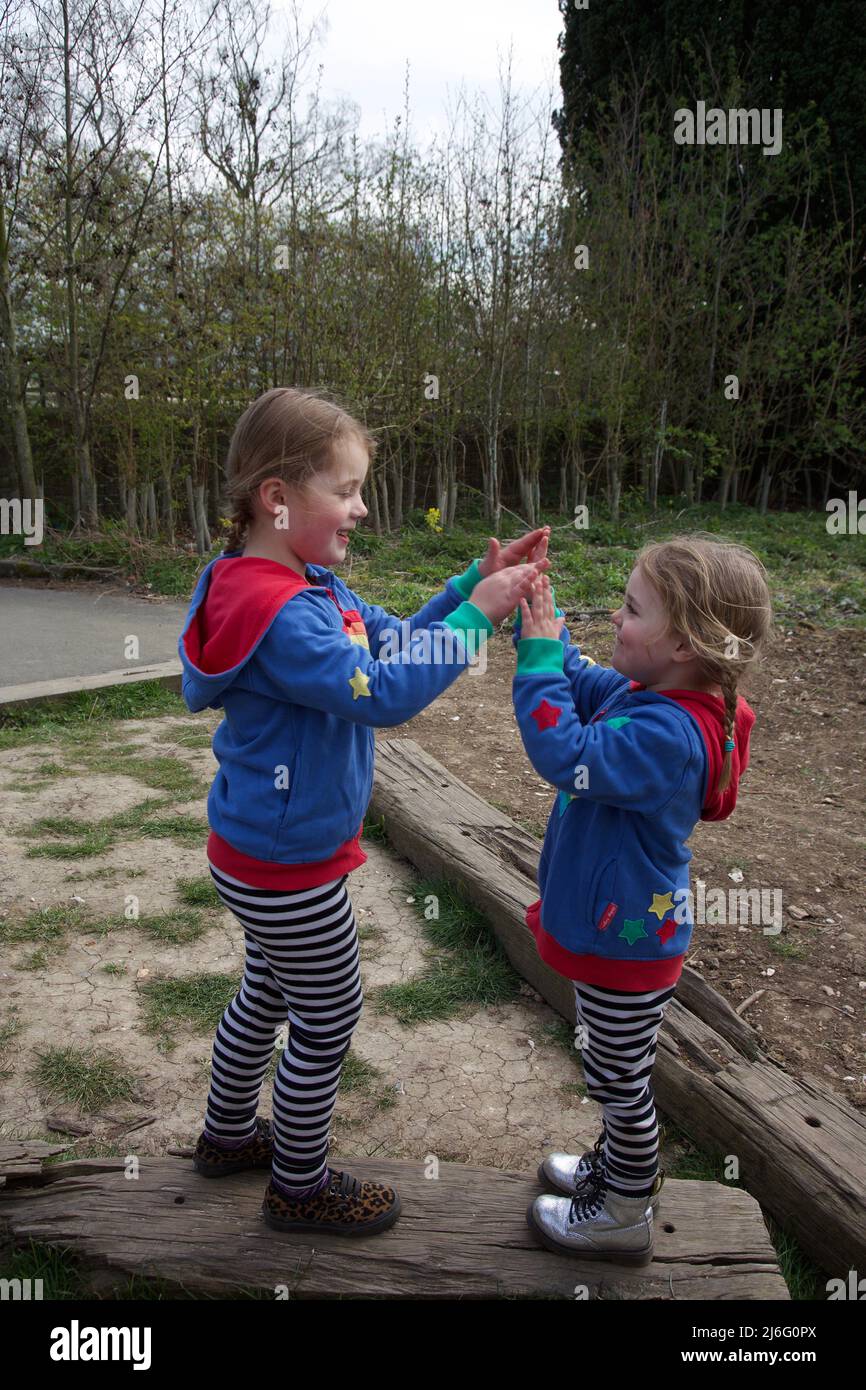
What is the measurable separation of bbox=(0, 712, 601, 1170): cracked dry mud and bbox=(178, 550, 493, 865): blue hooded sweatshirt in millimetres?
1075

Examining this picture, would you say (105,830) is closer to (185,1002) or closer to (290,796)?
(185,1002)

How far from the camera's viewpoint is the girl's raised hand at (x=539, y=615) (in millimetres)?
1670

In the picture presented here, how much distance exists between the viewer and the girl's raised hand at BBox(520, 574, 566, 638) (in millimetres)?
1670

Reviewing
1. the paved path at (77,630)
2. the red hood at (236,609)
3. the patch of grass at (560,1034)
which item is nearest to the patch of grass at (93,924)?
the patch of grass at (560,1034)

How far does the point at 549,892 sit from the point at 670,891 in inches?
8.4

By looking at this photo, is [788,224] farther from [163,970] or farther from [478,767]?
[163,970]

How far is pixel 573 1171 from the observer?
2027mm

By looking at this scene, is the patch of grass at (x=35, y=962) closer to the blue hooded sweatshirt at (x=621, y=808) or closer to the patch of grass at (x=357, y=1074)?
the patch of grass at (x=357, y=1074)

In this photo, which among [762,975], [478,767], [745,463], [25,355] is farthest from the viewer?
[745,463]

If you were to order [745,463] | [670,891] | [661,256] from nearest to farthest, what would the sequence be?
[670,891], [661,256], [745,463]

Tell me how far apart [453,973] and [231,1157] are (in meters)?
1.20

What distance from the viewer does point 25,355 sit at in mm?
11047

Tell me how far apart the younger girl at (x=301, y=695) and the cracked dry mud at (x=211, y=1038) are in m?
0.65

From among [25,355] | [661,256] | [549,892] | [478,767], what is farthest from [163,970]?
[661,256]
